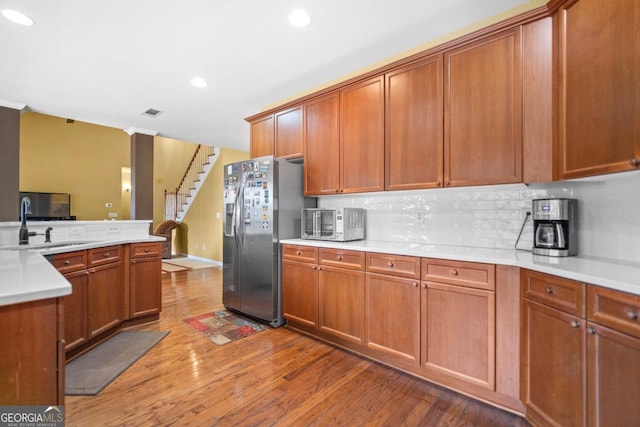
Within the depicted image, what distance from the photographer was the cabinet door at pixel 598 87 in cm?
141

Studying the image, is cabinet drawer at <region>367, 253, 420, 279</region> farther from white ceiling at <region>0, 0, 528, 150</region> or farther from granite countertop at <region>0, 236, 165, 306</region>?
granite countertop at <region>0, 236, 165, 306</region>

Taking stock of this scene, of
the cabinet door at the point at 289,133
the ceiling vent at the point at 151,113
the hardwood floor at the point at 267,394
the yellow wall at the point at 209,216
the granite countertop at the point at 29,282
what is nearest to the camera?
the granite countertop at the point at 29,282

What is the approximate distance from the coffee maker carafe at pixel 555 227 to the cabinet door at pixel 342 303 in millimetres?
1259

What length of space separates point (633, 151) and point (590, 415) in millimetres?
1218

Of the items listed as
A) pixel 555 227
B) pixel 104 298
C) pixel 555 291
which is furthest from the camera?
pixel 104 298

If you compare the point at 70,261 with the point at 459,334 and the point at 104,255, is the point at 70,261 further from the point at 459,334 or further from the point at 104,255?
the point at 459,334

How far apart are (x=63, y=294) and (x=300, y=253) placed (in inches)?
81.0

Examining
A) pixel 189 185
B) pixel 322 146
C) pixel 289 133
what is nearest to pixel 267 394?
pixel 322 146

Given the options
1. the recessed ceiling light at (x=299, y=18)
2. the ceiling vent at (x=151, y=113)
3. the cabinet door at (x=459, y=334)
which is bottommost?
the cabinet door at (x=459, y=334)

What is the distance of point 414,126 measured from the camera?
2439 mm

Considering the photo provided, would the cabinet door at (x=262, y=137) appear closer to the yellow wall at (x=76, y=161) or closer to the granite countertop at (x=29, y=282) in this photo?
the granite countertop at (x=29, y=282)

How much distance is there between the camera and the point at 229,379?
2.12 m

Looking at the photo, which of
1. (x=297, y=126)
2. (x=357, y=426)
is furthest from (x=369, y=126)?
(x=357, y=426)

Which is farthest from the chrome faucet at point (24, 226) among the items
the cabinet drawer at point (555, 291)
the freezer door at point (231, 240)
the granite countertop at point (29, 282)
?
the cabinet drawer at point (555, 291)
